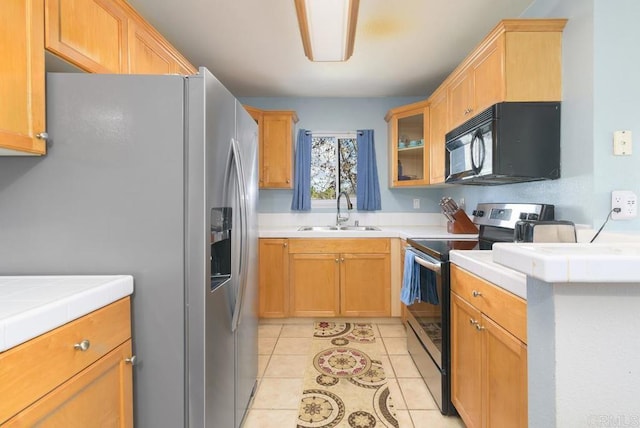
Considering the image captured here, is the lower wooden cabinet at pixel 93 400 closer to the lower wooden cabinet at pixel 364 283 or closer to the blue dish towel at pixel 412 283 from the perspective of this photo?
the blue dish towel at pixel 412 283

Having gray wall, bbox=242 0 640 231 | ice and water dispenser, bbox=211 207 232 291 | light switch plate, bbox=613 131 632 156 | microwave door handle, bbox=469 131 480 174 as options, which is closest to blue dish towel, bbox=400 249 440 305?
microwave door handle, bbox=469 131 480 174

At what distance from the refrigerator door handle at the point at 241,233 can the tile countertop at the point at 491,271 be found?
1075 millimetres

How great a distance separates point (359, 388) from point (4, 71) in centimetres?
224

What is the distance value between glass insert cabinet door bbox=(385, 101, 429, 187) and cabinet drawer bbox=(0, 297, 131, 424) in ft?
9.19

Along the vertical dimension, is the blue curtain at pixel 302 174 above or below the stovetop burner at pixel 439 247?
above

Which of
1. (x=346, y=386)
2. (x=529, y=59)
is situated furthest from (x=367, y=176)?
(x=346, y=386)

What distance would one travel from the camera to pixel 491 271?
4.08ft

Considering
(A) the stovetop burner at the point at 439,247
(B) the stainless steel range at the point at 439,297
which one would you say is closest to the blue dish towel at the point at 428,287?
(B) the stainless steel range at the point at 439,297

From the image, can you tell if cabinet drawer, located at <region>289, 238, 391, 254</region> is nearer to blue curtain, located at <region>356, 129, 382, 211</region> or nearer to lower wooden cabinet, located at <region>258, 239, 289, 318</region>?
lower wooden cabinet, located at <region>258, 239, 289, 318</region>

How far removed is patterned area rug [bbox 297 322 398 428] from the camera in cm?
172

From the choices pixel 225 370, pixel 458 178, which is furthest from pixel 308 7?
pixel 225 370

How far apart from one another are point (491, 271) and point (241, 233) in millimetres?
1095

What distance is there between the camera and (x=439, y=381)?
5.75 feet

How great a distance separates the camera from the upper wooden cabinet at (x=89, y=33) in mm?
1164
